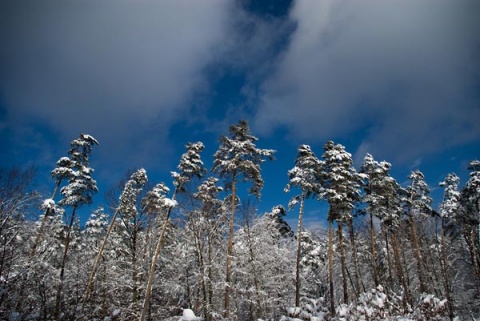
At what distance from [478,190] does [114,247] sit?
31.1 metres

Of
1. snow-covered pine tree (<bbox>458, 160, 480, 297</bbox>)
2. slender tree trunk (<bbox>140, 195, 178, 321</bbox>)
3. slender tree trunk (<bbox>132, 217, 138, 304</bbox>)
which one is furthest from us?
snow-covered pine tree (<bbox>458, 160, 480, 297</bbox>)

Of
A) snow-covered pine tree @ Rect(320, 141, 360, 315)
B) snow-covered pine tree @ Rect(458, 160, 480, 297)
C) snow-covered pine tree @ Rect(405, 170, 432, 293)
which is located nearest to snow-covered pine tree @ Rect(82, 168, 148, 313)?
snow-covered pine tree @ Rect(320, 141, 360, 315)

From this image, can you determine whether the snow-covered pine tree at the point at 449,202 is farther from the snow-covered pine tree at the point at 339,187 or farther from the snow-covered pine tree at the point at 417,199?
the snow-covered pine tree at the point at 339,187

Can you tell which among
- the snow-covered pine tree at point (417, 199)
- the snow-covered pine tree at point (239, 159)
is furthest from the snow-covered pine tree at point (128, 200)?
the snow-covered pine tree at point (417, 199)

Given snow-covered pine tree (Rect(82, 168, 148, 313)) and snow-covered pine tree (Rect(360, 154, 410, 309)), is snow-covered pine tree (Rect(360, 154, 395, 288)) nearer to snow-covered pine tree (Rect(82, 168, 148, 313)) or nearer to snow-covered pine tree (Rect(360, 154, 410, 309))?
snow-covered pine tree (Rect(360, 154, 410, 309))

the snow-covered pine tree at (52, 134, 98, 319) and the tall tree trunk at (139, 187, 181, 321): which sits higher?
the snow-covered pine tree at (52, 134, 98, 319)

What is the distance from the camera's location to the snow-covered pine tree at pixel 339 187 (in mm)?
22031

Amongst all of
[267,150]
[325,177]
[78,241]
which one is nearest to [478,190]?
[325,177]

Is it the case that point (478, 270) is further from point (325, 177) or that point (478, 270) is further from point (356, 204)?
point (325, 177)

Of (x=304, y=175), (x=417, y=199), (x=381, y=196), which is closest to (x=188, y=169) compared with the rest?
(x=304, y=175)

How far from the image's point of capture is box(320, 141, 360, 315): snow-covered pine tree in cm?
2203

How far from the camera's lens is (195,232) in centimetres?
2158

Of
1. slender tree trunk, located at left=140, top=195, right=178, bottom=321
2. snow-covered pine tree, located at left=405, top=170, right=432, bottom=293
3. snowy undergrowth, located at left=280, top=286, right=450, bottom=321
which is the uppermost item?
snow-covered pine tree, located at left=405, top=170, right=432, bottom=293

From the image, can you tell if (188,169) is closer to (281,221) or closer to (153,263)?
(153,263)
